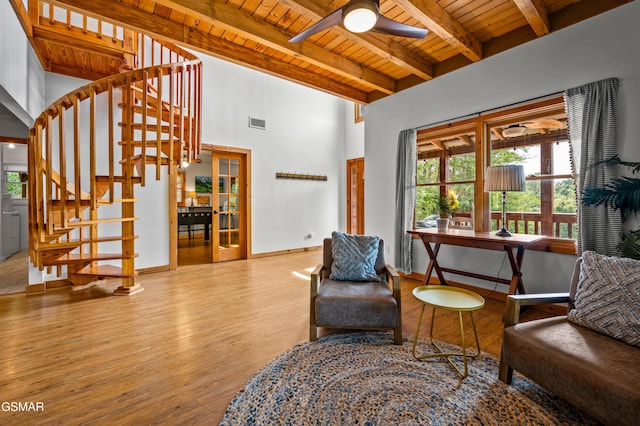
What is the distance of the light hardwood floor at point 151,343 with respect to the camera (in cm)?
159

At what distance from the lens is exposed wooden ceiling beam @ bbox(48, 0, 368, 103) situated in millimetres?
2463

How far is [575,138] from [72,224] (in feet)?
16.7

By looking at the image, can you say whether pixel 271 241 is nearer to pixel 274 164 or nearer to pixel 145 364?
pixel 274 164

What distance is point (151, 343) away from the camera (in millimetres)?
2264

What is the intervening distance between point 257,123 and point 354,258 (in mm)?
3940

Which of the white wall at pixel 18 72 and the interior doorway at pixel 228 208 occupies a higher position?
the white wall at pixel 18 72

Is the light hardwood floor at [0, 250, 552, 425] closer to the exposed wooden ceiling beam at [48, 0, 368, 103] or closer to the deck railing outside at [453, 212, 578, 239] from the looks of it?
the deck railing outside at [453, 212, 578, 239]

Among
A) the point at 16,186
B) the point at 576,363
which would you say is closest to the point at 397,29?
the point at 576,363

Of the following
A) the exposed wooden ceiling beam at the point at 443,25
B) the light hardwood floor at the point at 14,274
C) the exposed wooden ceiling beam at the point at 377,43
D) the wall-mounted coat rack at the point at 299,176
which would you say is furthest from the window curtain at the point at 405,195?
the light hardwood floor at the point at 14,274

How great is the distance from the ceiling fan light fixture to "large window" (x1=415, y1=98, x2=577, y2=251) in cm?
211

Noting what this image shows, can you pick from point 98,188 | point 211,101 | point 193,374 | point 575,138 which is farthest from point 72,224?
point 575,138

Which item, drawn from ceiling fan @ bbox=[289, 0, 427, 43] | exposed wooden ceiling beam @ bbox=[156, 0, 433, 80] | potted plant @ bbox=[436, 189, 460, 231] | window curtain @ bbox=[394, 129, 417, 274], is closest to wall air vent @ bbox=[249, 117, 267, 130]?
exposed wooden ceiling beam @ bbox=[156, 0, 433, 80]

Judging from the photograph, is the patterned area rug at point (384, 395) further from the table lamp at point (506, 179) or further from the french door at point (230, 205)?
the french door at point (230, 205)

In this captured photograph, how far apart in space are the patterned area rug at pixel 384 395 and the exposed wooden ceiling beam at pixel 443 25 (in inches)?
111
